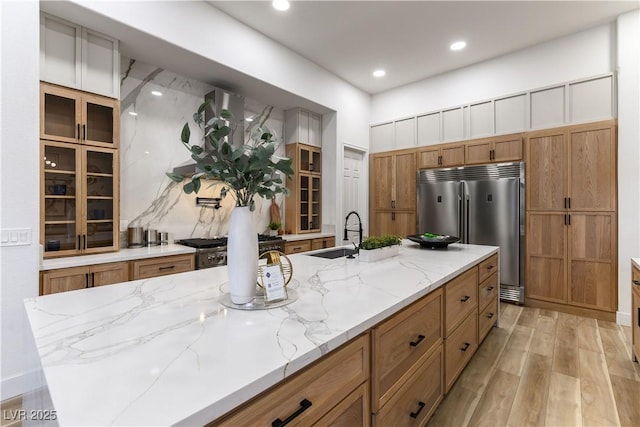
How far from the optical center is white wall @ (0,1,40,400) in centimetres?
204

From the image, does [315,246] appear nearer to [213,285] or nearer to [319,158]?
[319,158]

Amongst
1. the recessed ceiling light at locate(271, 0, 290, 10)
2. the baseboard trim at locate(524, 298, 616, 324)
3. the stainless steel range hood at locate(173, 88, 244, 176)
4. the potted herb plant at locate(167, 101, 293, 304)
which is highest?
the recessed ceiling light at locate(271, 0, 290, 10)

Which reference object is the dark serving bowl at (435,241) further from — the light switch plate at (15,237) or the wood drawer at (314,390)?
the light switch plate at (15,237)

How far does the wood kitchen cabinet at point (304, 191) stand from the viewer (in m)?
4.62

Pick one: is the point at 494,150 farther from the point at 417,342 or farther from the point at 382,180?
the point at 417,342

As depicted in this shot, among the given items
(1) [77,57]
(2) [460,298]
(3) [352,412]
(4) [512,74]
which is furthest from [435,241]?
(1) [77,57]

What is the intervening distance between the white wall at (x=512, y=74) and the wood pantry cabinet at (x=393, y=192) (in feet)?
2.44

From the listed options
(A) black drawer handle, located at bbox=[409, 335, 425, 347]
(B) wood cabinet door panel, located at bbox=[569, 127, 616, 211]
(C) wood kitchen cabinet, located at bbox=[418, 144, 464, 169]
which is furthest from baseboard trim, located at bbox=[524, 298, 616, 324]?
(A) black drawer handle, located at bbox=[409, 335, 425, 347]

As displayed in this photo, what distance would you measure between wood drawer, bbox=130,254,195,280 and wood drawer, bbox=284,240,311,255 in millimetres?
1309

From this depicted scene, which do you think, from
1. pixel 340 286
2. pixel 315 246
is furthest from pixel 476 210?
pixel 340 286

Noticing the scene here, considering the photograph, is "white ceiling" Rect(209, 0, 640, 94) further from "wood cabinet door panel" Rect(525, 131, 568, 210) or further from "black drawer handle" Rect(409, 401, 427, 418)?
"black drawer handle" Rect(409, 401, 427, 418)

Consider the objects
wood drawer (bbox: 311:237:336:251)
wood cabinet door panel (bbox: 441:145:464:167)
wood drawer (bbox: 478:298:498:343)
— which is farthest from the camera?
wood drawer (bbox: 311:237:336:251)

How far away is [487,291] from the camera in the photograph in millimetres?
2662

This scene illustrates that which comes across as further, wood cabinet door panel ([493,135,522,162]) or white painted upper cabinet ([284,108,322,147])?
white painted upper cabinet ([284,108,322,147])
